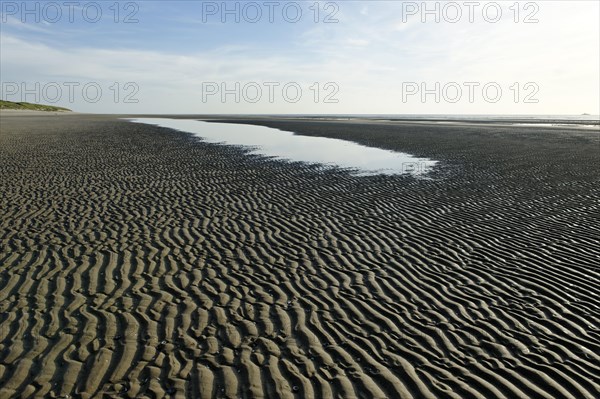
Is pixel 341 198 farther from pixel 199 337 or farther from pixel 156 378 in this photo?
pixel 156 378

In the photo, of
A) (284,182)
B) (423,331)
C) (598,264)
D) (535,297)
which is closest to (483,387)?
(423,331)

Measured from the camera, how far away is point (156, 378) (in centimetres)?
558

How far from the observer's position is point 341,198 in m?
16.9

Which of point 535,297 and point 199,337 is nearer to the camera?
point 199,337

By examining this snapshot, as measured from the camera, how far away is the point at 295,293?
8312 mm

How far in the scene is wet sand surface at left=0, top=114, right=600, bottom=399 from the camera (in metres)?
5.70

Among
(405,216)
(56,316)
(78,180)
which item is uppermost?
(78,180)

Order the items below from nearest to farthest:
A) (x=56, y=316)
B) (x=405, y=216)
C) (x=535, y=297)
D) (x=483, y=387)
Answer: (x=483, y=387), (x=56, y=316), (x=535, y=297), (x=405, y=216)

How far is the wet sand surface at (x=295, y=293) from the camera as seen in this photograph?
225 inches

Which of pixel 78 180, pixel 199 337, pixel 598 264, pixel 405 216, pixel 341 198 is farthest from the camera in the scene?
pixel 78 180

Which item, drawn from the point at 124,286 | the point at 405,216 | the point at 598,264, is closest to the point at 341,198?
the point at 405,216

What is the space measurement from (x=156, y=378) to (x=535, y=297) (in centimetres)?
714

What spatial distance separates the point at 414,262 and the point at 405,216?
441 cm

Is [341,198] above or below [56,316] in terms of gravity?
above
